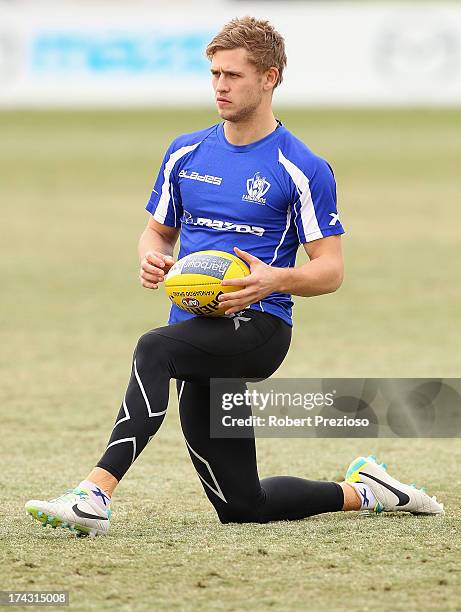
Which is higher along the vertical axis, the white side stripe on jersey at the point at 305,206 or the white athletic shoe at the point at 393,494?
the white side stripe on jersey at the point at 305,206

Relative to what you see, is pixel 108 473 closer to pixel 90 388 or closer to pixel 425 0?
pixel 90 388

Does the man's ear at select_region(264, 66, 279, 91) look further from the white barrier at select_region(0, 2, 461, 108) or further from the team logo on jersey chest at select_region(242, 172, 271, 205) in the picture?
the white barrier at select_region(0, 2, 461, 108)

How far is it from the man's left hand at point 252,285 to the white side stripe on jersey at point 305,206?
30 cm

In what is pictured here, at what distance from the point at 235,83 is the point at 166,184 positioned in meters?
0.60

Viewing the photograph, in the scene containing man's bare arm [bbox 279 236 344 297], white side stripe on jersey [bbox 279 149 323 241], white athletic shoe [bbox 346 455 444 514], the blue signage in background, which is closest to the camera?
man's bare arm [bbox 279 236 344 297]

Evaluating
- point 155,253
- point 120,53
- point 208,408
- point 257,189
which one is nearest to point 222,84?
point 257,189

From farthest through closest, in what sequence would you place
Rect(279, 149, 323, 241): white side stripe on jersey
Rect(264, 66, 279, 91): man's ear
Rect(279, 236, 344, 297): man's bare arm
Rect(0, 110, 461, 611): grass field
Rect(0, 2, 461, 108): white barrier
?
Rect(0, 2, 461, 108): white barrier
Rect(264, 66, 279, 91): man's ear
Rect(279, 149, 323, 241): white side stripe on jersey
Rect(279, 236, 344, 297): man's bare arm
Rect(0, 110, 461, 611): grass field

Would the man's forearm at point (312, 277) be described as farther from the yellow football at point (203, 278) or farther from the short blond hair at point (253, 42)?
the short blond hair at point (253, 42)

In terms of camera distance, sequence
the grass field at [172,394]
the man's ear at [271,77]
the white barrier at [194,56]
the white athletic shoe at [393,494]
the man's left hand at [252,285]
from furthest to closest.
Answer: the white barrier at [194,56], the white athletic shoe at [393,494], the man's ear at [271,77], the man's left hand at [252,285], the grass field at [172,394]

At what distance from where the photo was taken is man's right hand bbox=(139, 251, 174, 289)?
5875mm

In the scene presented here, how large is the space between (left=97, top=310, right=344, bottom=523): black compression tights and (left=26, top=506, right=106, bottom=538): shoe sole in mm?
269

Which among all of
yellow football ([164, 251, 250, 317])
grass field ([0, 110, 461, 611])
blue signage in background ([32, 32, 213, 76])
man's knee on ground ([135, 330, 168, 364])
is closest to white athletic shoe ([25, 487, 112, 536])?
grass field ([0, 110, 461, 611])

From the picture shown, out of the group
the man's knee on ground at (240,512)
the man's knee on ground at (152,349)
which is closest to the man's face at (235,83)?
the man's knee on ground at (152,349)

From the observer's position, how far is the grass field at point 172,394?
16.6ft
